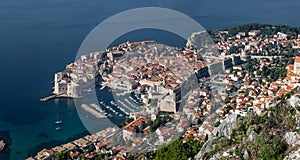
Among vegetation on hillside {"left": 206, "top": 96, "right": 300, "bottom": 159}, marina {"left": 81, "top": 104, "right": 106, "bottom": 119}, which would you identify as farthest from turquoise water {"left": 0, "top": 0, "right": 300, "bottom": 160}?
vegetation on hillside {"left": 206, "top": 96, "right": 300, "bottom": 159}

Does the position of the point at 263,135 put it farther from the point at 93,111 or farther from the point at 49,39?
the point at 49,39

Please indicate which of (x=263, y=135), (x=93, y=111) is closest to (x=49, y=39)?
(x=93, y=111)

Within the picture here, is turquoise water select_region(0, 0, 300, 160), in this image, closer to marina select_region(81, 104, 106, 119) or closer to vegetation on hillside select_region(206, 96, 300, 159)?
marina select_region(81, 104, 106, 119)

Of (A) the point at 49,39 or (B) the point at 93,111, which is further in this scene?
(A) the point at 49,39

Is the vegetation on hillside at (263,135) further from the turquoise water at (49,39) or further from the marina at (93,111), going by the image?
the marina at (93,111)

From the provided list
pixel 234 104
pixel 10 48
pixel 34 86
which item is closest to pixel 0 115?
pixel 34 86

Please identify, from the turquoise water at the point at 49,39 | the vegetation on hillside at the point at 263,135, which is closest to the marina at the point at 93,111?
the turquoise water at the point at 49,39

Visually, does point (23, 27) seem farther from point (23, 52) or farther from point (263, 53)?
point (263, 53)

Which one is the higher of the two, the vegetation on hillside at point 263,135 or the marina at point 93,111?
the vegetation on hillside at point 263,135
